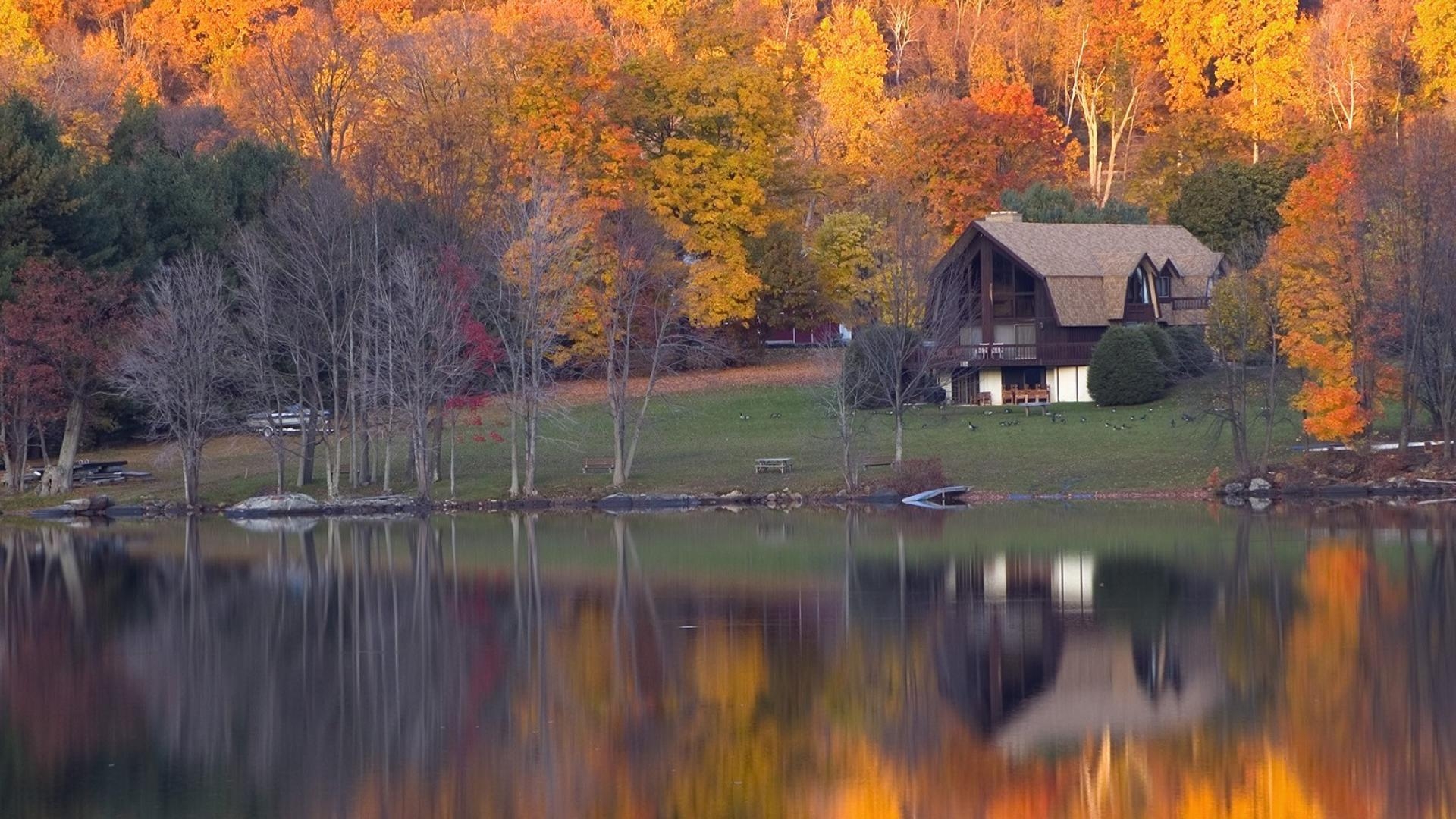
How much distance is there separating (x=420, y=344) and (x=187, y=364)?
7.26 m

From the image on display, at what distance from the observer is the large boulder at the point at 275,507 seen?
54.9 metres

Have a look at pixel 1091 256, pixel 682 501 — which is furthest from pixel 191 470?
pixel 1091 256

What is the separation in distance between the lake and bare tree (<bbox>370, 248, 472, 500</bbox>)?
1175 centimetres

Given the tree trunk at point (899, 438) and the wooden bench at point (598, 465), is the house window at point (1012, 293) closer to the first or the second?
the tree trunk at point (899, 438)

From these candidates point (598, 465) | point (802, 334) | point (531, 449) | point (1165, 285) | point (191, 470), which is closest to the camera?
point (531, 449)

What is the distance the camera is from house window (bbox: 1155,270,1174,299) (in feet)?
241

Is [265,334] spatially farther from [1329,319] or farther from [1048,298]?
[1329,319]

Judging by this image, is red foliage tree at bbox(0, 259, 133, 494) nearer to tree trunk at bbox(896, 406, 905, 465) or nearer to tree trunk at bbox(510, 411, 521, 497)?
tree trunk at bbox(510, 411, 521, 497)

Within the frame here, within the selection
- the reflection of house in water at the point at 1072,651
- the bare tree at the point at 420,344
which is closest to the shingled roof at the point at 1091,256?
the bare tree at the point at 420,344

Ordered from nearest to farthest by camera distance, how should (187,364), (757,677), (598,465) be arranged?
(757,677) → (187,364) → (598,465)

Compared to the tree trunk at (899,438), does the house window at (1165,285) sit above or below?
above

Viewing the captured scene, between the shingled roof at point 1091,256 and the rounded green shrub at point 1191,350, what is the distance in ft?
8.75

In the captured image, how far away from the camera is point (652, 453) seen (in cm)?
6050

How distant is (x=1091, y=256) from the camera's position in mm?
73062
